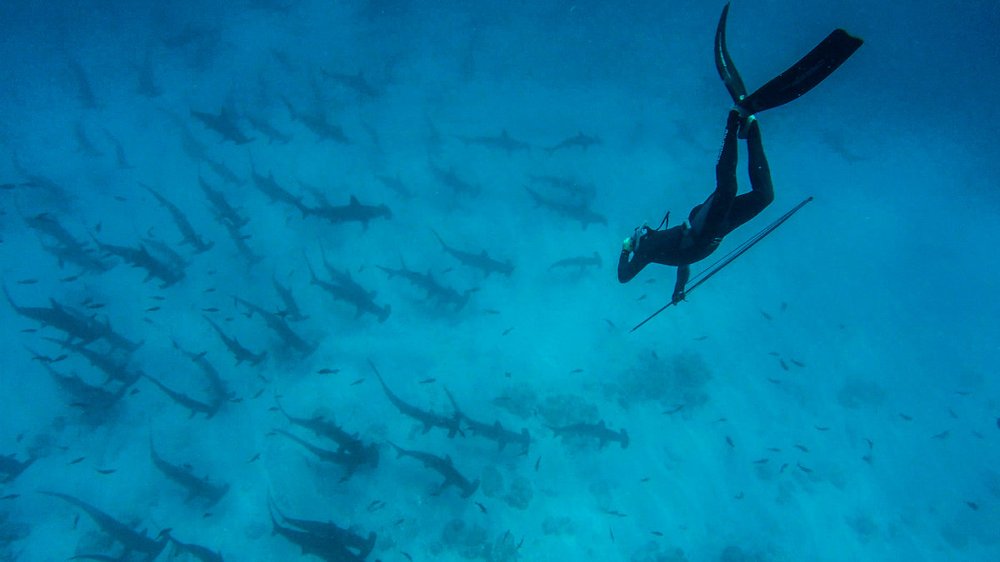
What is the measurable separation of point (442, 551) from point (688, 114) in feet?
119

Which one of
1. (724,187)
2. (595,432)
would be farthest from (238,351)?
(724,187)

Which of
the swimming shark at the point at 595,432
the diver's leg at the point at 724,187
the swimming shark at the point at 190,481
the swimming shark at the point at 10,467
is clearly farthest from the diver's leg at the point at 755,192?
the swimming shark at the point at 10,467

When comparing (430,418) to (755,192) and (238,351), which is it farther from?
(755,192)

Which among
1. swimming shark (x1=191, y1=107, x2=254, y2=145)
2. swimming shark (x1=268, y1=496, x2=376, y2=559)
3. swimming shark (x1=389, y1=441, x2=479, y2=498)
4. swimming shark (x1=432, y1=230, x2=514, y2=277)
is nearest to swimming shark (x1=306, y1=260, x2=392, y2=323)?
swimming shark (x1=432, y1=230, x2=514, y2=277)

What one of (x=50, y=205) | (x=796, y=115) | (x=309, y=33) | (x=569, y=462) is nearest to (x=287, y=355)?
(x=569, y=462)

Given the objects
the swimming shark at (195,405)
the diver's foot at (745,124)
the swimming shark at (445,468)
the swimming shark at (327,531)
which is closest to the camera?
the diver's foot at (745,124)

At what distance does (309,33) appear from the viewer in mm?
38438

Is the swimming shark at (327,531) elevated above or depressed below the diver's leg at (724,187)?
below

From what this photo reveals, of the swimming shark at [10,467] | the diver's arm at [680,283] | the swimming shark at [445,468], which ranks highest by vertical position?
the diver's arm at [680,283]

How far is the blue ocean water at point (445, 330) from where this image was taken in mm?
13953

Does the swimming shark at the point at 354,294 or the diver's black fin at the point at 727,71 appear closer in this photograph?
the diver's black fin at the point at 727,71

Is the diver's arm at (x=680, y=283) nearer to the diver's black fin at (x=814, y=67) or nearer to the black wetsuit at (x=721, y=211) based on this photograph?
the black wetsuit at (x=721, y=211)

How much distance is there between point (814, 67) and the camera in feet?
13.0

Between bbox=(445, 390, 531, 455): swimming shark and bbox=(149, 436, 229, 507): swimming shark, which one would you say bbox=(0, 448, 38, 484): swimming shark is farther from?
bbox=(445, 390, 531, 455): swimming shark
